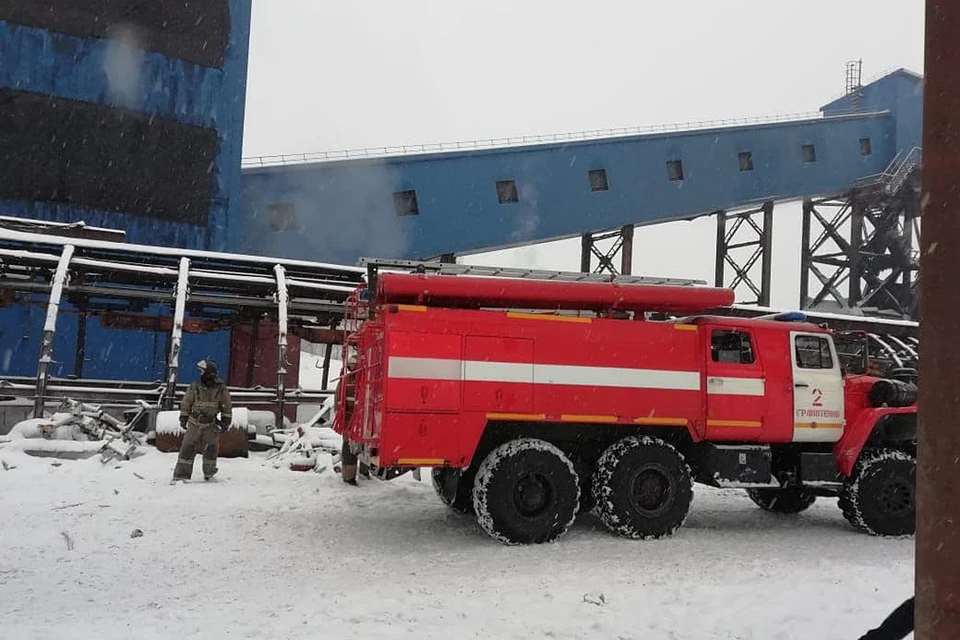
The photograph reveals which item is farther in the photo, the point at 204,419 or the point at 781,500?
the point at 204,419

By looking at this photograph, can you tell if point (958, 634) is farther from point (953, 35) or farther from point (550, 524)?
point (550, 524)

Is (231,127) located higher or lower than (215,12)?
lower

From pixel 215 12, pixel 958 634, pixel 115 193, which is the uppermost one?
pixel 215 12

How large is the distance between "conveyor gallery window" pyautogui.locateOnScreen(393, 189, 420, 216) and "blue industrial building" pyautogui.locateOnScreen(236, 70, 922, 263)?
0.04m

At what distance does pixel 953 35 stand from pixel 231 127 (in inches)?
988

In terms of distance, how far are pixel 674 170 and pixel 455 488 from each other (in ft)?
76.7

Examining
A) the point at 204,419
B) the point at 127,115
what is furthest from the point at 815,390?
the point at 127,115

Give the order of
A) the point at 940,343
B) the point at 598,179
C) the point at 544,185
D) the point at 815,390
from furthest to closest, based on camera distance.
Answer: the point at 598,179 < the point at 544,185 < the point at 815,390 < the point at 940,343

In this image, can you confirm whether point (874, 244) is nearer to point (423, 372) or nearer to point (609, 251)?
point (609, 251)

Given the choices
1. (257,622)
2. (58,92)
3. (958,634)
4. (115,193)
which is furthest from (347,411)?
(58,92)

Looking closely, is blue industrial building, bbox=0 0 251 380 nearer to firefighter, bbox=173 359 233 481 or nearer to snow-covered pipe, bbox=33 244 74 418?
snow-covered pipe, bbox=33 244 74 418

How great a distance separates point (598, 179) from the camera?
1128 inches

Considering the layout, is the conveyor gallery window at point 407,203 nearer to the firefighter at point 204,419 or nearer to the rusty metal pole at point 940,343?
the firefighter at point 204,419

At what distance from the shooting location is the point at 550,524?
27.9 ft
